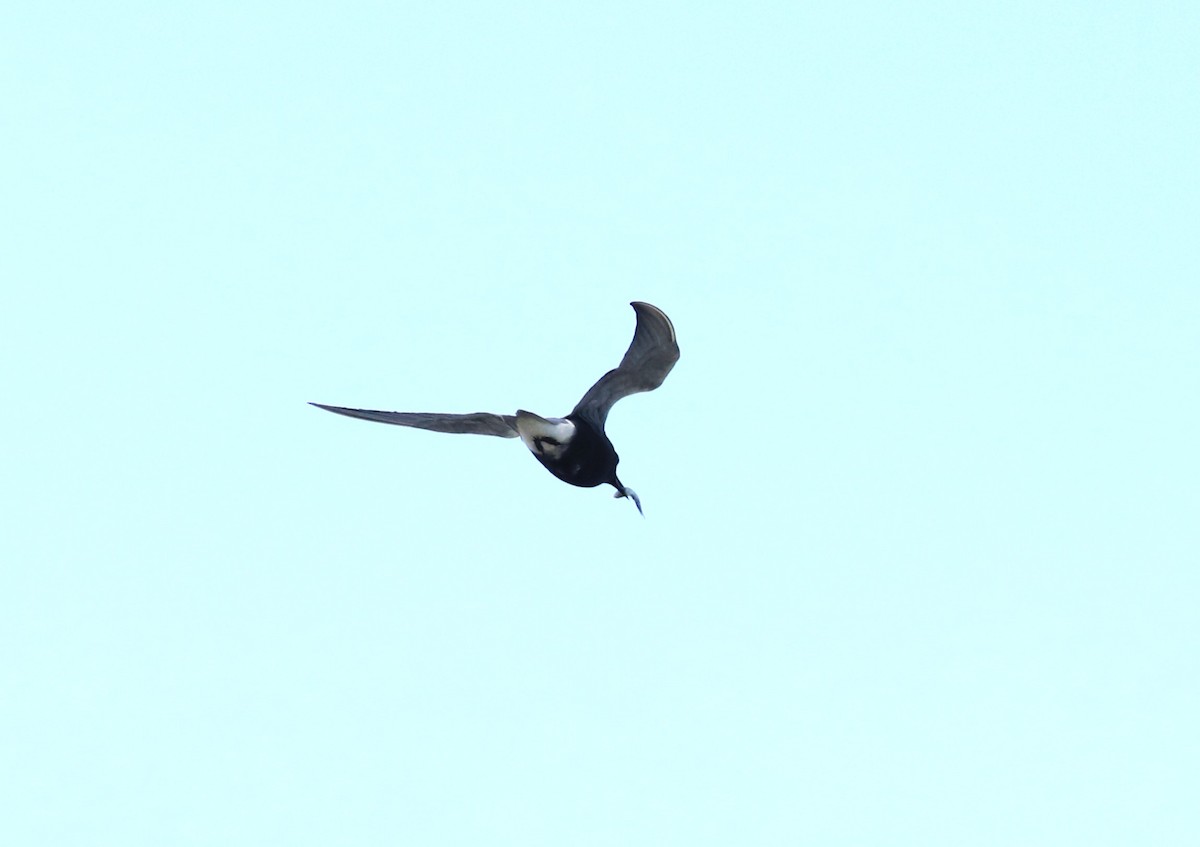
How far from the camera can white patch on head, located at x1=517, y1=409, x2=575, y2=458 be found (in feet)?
140

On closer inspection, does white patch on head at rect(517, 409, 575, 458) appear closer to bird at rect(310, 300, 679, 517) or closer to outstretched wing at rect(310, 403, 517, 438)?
bird at rect(310, 300, 679, 517)

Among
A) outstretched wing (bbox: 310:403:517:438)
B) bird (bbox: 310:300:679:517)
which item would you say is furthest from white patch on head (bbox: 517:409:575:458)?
outstretched wing (bbox: 310:403:517:438)

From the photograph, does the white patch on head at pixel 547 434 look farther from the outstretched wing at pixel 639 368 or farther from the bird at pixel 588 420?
the outstretched wing at pixel 639 368

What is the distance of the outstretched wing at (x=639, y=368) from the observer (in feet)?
140

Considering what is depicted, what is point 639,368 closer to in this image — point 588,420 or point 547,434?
point 588,420

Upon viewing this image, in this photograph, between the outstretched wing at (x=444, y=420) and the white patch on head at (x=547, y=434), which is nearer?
the white patch on head at (x=547, y=434)

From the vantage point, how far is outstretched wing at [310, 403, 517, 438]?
4353cm

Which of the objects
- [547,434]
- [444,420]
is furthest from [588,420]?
[444,420]

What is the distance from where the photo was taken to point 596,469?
43250 mm

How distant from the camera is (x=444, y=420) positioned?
43.8 meters

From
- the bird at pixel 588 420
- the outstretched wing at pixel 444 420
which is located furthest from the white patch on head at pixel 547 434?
the outstretched wing at pixel 444 420

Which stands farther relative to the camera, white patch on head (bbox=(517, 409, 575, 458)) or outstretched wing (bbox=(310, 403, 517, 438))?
outstretched wing (bbox=(310, 403, 517, 438))

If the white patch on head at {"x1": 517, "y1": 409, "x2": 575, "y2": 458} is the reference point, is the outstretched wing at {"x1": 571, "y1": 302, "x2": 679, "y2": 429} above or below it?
above

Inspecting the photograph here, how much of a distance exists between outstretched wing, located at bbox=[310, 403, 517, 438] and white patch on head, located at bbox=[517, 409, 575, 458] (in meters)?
0.47
